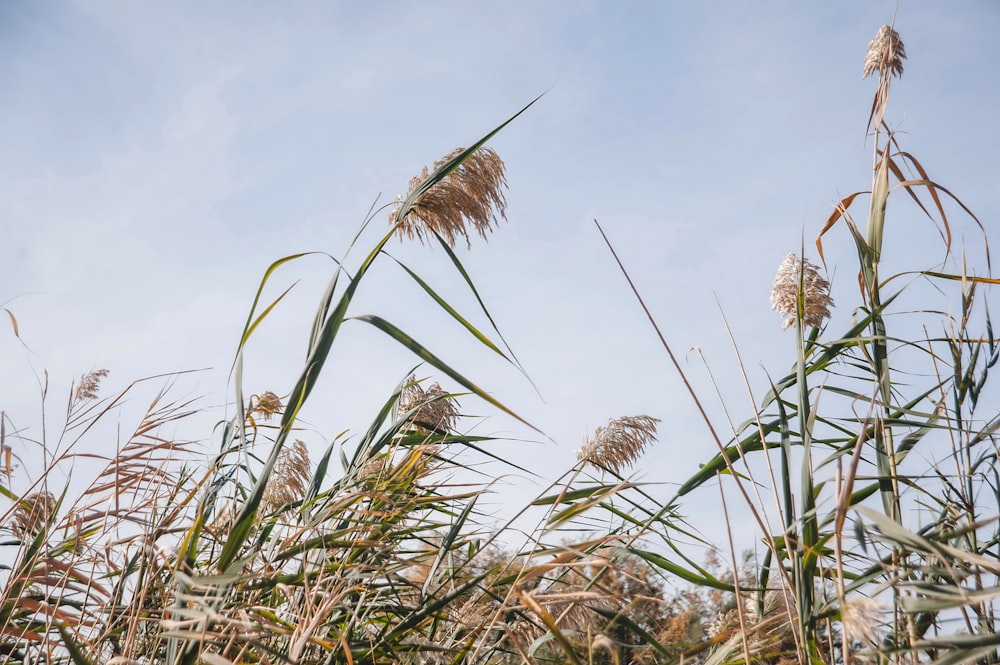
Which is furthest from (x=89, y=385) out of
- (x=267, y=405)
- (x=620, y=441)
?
(x=620, y=441)

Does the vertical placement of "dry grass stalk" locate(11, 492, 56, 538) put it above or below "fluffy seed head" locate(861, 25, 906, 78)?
below

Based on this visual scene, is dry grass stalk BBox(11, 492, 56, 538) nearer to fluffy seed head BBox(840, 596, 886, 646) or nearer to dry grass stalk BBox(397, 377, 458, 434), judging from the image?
dry grass stalk BBox(397, 377, 458, 434)

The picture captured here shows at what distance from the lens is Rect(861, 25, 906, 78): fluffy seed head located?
1768 mm

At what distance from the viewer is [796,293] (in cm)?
173

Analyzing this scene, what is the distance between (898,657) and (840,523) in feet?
0.87

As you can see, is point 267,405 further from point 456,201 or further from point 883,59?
point 883,59

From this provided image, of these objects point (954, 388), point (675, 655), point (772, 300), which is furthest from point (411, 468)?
point (954, 388)

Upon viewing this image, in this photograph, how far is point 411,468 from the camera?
1.76 meters

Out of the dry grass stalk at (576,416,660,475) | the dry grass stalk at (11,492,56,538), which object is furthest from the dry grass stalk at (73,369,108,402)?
the dry grass stalk at (576,416,660,475)

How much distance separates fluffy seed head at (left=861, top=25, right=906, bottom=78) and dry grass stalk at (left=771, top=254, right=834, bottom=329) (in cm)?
46

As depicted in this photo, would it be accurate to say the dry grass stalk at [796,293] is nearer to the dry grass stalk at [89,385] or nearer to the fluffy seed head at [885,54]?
the fluffy seed head at [885,54]

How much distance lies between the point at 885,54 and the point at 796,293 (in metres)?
0.60

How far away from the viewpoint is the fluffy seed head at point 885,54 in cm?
177

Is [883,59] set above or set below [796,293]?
above
